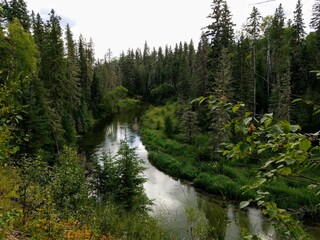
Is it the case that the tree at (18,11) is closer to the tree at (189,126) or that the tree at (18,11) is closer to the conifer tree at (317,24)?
the tree at (189,126)

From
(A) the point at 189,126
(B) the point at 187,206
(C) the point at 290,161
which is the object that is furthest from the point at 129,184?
(A) the point at 189,126

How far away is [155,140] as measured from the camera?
29938 mm

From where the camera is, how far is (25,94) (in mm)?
18594

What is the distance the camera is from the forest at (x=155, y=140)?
1.83 m

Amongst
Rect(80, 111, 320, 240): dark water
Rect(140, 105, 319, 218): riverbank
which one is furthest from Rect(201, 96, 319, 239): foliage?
Rect(140, 105, 319, 218): riverbank

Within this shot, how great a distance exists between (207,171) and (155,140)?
10.5m

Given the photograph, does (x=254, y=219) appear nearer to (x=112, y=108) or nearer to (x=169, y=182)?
(x=169, y=182)

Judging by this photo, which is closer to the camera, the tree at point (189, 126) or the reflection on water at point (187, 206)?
the reflection on water at point (187, 206)

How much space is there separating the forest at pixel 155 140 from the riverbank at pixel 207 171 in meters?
0.10

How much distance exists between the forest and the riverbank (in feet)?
0.33

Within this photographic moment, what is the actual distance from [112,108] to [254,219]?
43.2m

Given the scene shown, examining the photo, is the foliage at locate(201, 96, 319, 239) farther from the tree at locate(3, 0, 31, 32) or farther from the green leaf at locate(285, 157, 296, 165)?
the tree at locate(3, 0, 31, 32)

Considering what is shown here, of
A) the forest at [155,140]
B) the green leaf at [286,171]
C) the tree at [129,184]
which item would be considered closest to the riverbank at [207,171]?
the forest at [155,140]

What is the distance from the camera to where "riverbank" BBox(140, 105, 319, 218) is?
15.5 metres
